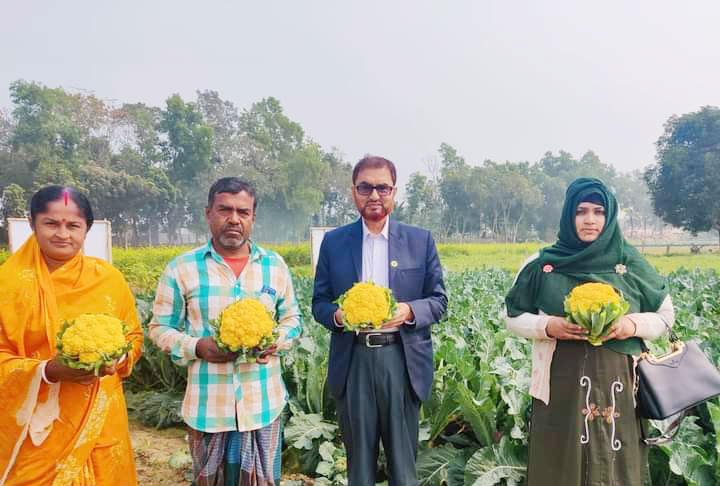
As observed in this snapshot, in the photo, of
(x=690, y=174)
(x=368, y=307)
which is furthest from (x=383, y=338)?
(x=690, y=174)

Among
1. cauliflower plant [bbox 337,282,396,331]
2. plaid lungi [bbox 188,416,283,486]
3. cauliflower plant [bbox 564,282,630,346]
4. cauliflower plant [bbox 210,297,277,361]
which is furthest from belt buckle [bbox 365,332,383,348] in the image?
cauliflower plant [bbox 564,282,630,346]

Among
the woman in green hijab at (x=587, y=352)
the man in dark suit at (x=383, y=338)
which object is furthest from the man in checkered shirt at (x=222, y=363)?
the woman in green hijab at (x=587, y=352)

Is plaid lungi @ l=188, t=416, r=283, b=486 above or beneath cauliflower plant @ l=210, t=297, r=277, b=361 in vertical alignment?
beneath

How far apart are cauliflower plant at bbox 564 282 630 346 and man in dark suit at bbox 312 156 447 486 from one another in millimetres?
722

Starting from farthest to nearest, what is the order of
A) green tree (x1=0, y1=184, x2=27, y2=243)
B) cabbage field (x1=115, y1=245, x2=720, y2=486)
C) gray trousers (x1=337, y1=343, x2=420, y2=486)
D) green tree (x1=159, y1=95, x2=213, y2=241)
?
green tree (x1=159, y1=95, x2=213, y2=241) < green tree (x1=0, y1=184, x2=27, y2=243) < cabbage field (x1=115, y1=245, x2=720, y2=486) < gray trousers (x1=337, y1=343, x2=420, y2=486)

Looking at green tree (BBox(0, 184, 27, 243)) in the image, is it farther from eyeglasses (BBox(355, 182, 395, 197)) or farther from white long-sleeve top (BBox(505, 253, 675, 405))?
white long-sleeve top (BBox(505, 253, 675, 405))

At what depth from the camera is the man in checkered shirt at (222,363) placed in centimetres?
238

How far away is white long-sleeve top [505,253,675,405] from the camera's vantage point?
7.28ft

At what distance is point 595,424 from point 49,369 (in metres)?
2.55

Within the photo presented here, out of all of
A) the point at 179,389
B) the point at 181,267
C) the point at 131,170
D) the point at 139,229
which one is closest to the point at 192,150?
the point at 131,170

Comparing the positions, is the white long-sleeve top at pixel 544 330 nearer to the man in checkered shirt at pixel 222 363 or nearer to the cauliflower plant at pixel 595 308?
the cauliflower plant at pixel 595 308

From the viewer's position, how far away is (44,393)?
2.30 m

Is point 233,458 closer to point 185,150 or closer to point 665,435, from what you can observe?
point 665,435

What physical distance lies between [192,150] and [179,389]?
31.0 meters
